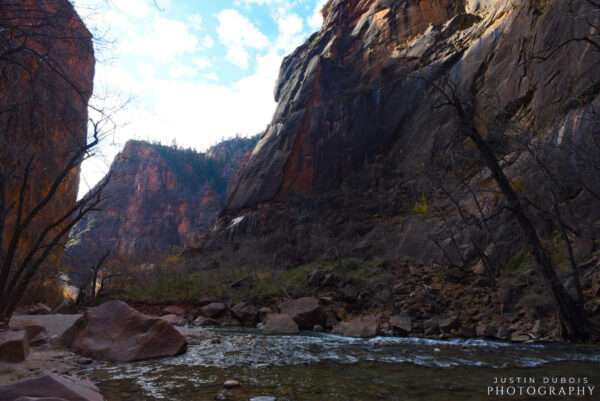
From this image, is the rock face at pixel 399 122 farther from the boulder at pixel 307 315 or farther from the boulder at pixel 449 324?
the boulder at pixel 307 315

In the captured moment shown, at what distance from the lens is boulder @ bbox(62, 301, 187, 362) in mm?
6543

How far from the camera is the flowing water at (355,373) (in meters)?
4.47

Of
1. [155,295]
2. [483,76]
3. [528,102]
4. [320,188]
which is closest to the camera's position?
[528,102]

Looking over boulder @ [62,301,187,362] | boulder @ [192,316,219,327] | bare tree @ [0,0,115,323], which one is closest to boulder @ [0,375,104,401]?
bare tree @ [0,0,115,323]

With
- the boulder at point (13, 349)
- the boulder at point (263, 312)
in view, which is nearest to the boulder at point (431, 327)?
the boulder at point (263, 312)

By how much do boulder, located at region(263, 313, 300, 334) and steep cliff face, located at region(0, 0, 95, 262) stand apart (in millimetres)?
7432

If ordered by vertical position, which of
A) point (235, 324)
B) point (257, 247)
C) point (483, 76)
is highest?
point (483, 76)

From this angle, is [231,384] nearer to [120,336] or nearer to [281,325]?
[120,336]

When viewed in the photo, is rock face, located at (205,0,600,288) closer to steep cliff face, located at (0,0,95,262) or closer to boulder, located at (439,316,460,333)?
boulder, located at (439,316,460,333)

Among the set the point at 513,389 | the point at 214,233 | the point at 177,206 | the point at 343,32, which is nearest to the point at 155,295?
the point at 214,233

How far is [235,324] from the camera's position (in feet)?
54.1

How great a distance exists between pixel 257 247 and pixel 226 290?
11688 mm

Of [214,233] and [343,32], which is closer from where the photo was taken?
[214,233]

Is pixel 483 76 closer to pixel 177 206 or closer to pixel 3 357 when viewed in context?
pixel 3 357
